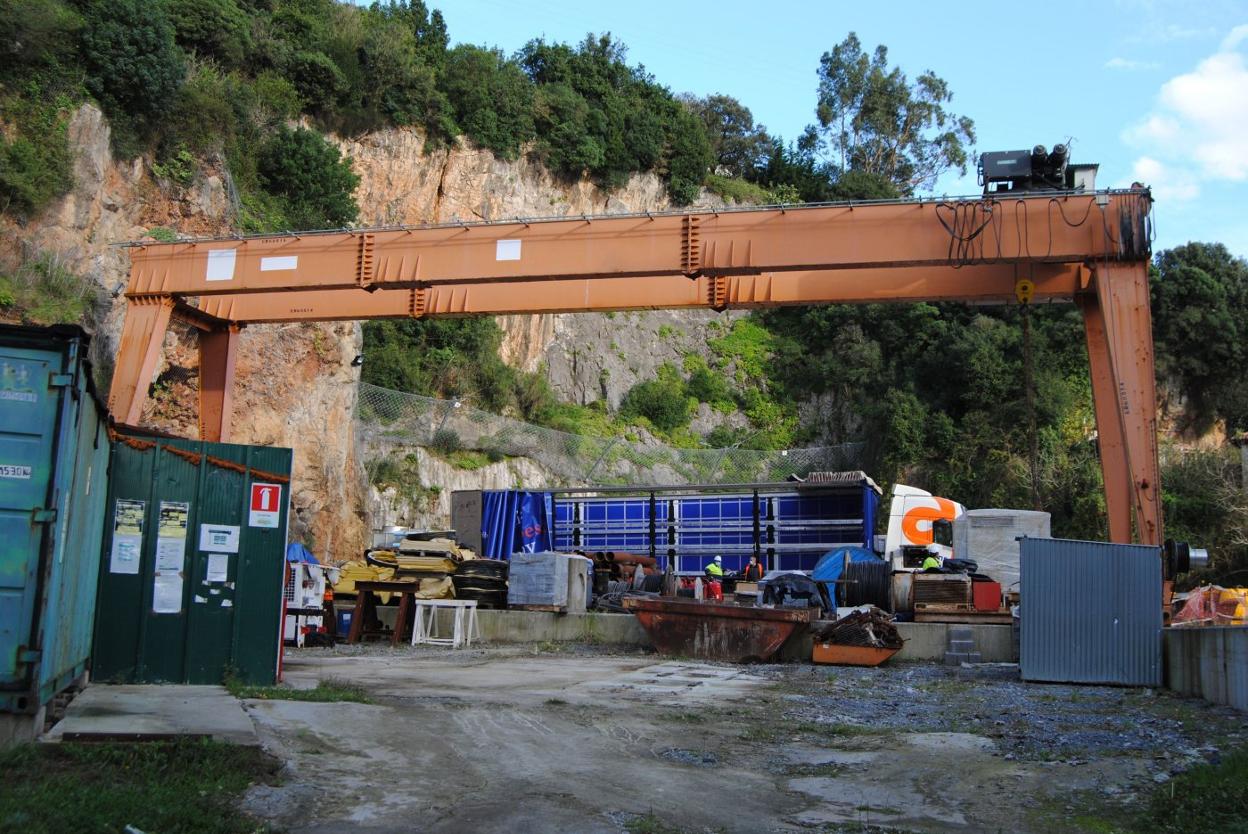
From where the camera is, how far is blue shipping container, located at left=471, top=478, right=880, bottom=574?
899 inches

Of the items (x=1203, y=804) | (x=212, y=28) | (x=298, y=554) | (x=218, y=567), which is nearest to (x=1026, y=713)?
(x=1203, y=804)

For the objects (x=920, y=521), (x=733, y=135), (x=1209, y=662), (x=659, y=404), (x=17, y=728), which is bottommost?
(x=17, y=728)

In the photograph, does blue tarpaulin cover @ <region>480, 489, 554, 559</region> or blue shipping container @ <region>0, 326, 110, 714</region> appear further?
blue tarpaulin cover @ <region>480, 489, 554, 559</region>

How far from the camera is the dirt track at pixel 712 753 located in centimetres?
591

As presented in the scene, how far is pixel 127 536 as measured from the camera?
9.27m

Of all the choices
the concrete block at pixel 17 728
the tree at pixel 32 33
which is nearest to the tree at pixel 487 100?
the tree at pixel 32 33

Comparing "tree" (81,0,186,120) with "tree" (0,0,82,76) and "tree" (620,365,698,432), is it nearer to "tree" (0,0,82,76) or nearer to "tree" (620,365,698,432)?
"tree" (0,0,82,76)

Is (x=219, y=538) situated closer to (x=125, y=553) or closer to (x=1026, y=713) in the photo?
(x=125, y=553)

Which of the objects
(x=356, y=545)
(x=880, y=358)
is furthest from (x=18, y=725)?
(x=880, y=358)

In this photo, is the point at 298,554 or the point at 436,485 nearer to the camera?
the point at 298,554

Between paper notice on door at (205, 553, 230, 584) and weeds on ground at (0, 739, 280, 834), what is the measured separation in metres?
3.69

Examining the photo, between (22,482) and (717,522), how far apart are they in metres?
19.2

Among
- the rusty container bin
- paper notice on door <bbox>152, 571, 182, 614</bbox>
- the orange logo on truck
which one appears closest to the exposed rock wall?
the orange logo on truck

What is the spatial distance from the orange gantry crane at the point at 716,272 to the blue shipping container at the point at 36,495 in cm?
1073
